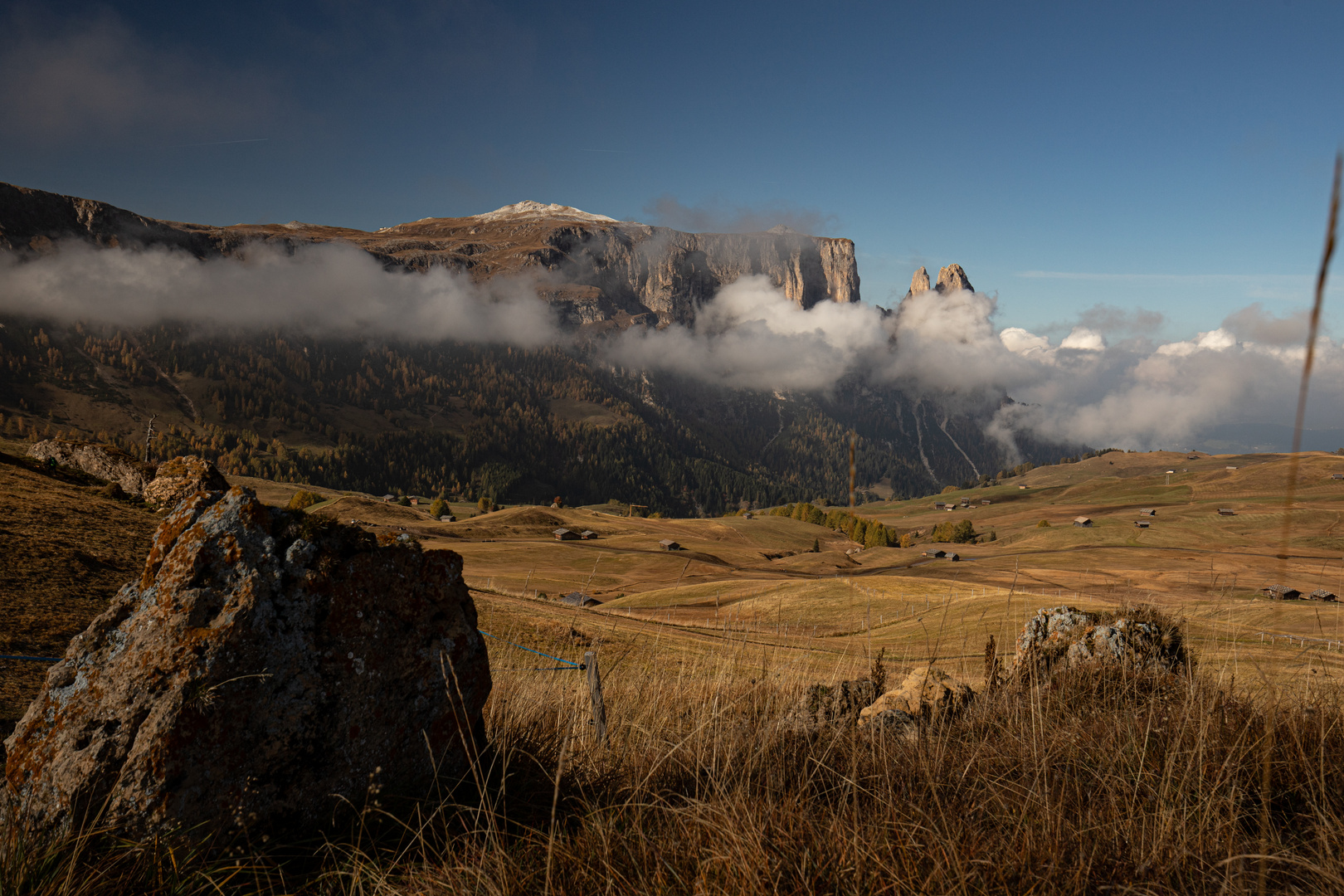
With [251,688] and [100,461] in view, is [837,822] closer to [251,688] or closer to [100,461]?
[251,688]

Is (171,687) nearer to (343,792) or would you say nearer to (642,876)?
(343,792)

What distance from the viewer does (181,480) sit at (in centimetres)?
1966

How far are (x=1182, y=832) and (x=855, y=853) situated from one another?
1.38 m

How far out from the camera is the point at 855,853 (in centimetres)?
272

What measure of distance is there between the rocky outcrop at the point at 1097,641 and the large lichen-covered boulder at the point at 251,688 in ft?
18.4

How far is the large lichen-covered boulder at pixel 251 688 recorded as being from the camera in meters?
3.31

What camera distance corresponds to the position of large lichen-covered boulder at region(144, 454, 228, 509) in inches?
719

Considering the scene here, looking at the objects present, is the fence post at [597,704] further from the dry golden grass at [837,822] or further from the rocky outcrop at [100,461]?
the rocky outcrop at [100,461]

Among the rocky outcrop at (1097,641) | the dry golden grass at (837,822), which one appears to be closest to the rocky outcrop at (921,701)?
the rocky outcrop at (1097,641)

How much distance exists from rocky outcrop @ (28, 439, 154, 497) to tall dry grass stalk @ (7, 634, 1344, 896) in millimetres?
25079

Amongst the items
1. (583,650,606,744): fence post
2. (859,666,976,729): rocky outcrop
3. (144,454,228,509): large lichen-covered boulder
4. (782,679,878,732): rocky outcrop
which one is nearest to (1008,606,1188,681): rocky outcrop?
(859,666,976,729): rocky outcrop

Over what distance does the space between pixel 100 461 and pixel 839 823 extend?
102ft

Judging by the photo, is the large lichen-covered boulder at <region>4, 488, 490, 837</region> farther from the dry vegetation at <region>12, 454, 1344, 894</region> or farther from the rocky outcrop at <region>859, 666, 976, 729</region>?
the rocky outcrop at <region>859, 666, 976, 729</region>

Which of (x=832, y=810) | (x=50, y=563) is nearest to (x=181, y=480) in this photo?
(x=50, y=563)
